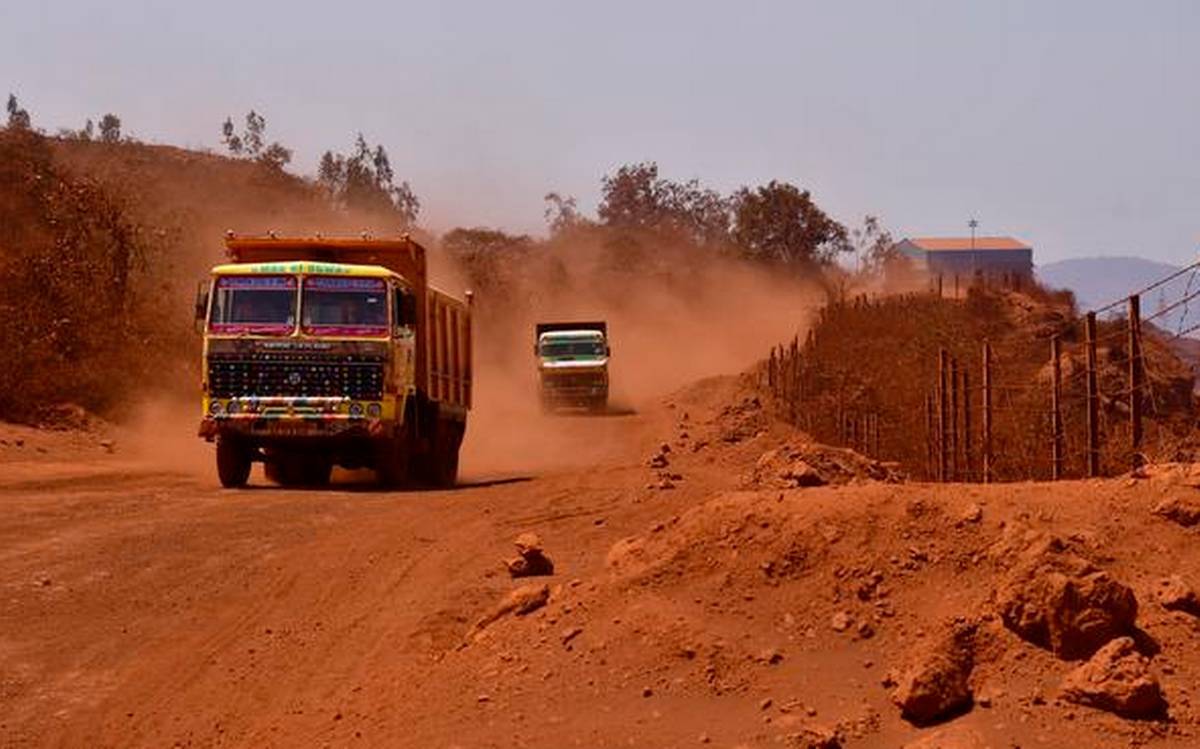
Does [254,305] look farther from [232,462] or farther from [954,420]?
[954,420]

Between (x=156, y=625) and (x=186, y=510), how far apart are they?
6.14 metres

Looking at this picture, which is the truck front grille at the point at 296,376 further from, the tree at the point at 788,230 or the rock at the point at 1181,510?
the tree at the point at 788,230

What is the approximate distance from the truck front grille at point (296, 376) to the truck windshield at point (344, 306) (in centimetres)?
36

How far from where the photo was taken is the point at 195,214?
243 ft

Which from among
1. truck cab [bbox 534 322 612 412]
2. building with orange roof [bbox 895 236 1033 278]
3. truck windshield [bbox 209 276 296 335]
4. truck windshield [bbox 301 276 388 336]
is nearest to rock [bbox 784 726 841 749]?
truck windshield [bbox 301 276 388 336]

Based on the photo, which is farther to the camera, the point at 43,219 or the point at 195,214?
the point at 195,214

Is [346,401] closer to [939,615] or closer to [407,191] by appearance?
[939,615]

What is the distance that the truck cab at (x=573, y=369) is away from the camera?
45750 mm

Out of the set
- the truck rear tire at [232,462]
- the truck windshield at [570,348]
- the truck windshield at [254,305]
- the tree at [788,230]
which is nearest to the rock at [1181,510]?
the truck windshield at [254,305]

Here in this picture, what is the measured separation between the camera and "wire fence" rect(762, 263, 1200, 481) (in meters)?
14.3

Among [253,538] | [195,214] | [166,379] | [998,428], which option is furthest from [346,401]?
[195,214]

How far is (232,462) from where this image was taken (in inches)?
758

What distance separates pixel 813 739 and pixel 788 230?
312 ft

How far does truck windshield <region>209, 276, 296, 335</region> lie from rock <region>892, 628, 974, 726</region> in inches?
536
